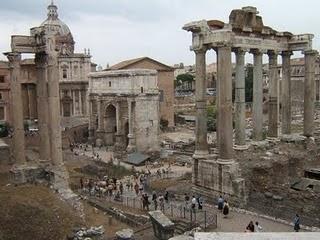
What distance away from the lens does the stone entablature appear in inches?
1684

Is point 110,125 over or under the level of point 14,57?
under

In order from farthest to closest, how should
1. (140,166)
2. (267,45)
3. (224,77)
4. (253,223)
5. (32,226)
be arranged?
(140,166), (267,45), (224,77), (253,223), (32,226)

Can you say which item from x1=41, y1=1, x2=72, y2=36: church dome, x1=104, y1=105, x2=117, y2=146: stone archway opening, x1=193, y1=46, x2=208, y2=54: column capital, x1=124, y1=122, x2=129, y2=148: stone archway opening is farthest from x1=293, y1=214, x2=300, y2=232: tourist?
x1=41, y1=1, x2=72, y2=36: church dome

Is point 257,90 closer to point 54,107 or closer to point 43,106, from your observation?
point 54,107

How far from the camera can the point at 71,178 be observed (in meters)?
28.8

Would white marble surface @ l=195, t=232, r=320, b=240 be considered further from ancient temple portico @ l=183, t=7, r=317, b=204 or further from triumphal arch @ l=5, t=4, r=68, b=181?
triumphal arch @ l=5, t=4, r=68, b=181

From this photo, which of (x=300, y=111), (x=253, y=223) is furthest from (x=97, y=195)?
(x=300, y=111)

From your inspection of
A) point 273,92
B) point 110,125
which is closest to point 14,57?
point 273,92

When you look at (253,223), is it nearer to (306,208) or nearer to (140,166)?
(306,208)

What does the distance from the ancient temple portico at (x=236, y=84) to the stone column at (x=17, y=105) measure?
821 cm

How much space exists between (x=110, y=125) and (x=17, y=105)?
87.3 feet

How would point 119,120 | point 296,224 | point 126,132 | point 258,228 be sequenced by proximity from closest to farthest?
point 296,224
point 258,228
point 119,120
point 126,132

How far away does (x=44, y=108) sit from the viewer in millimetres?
22469

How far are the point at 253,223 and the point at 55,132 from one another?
9879mm
